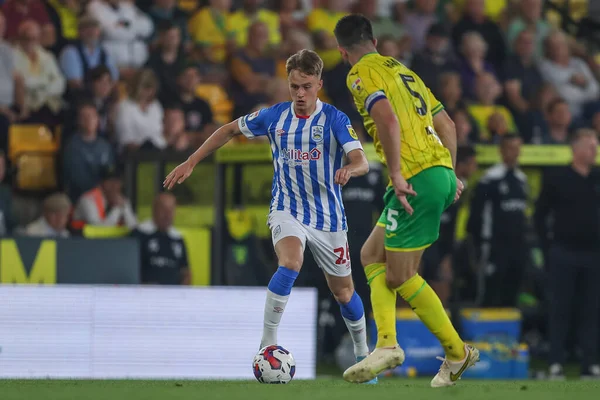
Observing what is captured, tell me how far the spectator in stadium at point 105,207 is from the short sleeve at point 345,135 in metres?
4.60

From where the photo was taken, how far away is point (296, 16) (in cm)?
1620

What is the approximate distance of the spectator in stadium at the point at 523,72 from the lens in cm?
1598

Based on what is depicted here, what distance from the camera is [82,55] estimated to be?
1377 cm

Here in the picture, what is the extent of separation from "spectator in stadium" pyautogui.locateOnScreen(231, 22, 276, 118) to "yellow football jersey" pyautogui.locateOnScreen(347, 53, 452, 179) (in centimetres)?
706

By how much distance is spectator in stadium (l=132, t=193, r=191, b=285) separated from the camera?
11.9 meters

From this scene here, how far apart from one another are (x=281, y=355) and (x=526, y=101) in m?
9.07

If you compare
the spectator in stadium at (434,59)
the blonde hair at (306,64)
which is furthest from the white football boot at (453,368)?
the spectator in stadium at (434,59)

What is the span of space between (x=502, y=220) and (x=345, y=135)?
17.1 ft

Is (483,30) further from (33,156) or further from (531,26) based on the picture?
(33,156)

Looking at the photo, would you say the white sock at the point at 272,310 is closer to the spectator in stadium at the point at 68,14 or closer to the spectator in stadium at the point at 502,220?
the spectator in stadium at the point at 502,220

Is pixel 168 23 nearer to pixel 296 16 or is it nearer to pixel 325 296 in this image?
pixel 296 16

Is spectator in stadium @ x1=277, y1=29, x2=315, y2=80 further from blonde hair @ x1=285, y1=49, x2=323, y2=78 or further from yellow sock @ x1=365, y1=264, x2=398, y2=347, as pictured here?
yellow sock @ x1=365, y1=264, x2=398, y2=347

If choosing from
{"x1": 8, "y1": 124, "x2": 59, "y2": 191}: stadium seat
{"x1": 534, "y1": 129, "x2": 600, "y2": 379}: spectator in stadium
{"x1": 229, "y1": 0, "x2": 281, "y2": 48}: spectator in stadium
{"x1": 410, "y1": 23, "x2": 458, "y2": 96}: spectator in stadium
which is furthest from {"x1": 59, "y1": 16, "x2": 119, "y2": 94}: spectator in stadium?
{"x1": 534, "y1": 129, "x2": 600, "y2": 379}: spectator in stadium

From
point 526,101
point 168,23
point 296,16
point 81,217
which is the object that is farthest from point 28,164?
point 526,101
